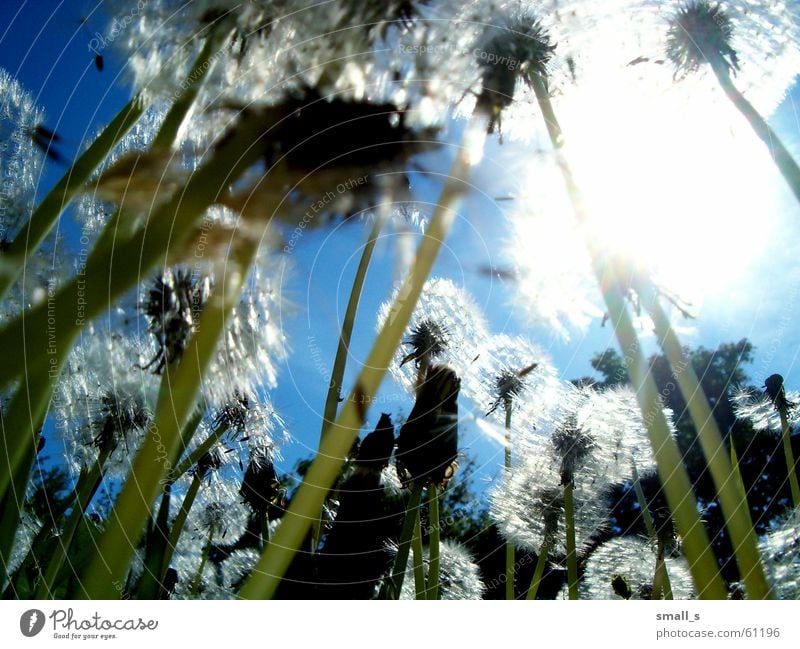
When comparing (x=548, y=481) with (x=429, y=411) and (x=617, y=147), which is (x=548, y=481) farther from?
(x=617, y=147)

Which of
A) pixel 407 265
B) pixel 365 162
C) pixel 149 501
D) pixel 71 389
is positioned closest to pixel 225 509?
pixel 149 501

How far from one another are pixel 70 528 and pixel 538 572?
26.8 inches

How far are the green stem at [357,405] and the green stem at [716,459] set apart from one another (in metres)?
0.37

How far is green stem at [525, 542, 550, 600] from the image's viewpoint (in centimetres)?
97

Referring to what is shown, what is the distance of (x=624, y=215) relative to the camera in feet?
3.42

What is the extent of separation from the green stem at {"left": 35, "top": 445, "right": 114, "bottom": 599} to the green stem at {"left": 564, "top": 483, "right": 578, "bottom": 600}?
27.3 inches

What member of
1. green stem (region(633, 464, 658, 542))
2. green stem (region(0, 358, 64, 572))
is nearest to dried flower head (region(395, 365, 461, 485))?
green stem (region(633, 464, 658, 542))

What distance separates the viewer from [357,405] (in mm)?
862

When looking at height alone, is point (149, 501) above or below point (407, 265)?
below

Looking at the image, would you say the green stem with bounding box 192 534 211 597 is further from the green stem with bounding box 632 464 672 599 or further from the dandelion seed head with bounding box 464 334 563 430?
the green stem with bounding box 632 464 672 599

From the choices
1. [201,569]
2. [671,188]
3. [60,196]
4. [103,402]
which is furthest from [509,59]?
[201,569]

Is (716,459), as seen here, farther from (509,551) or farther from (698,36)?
(698,36)
